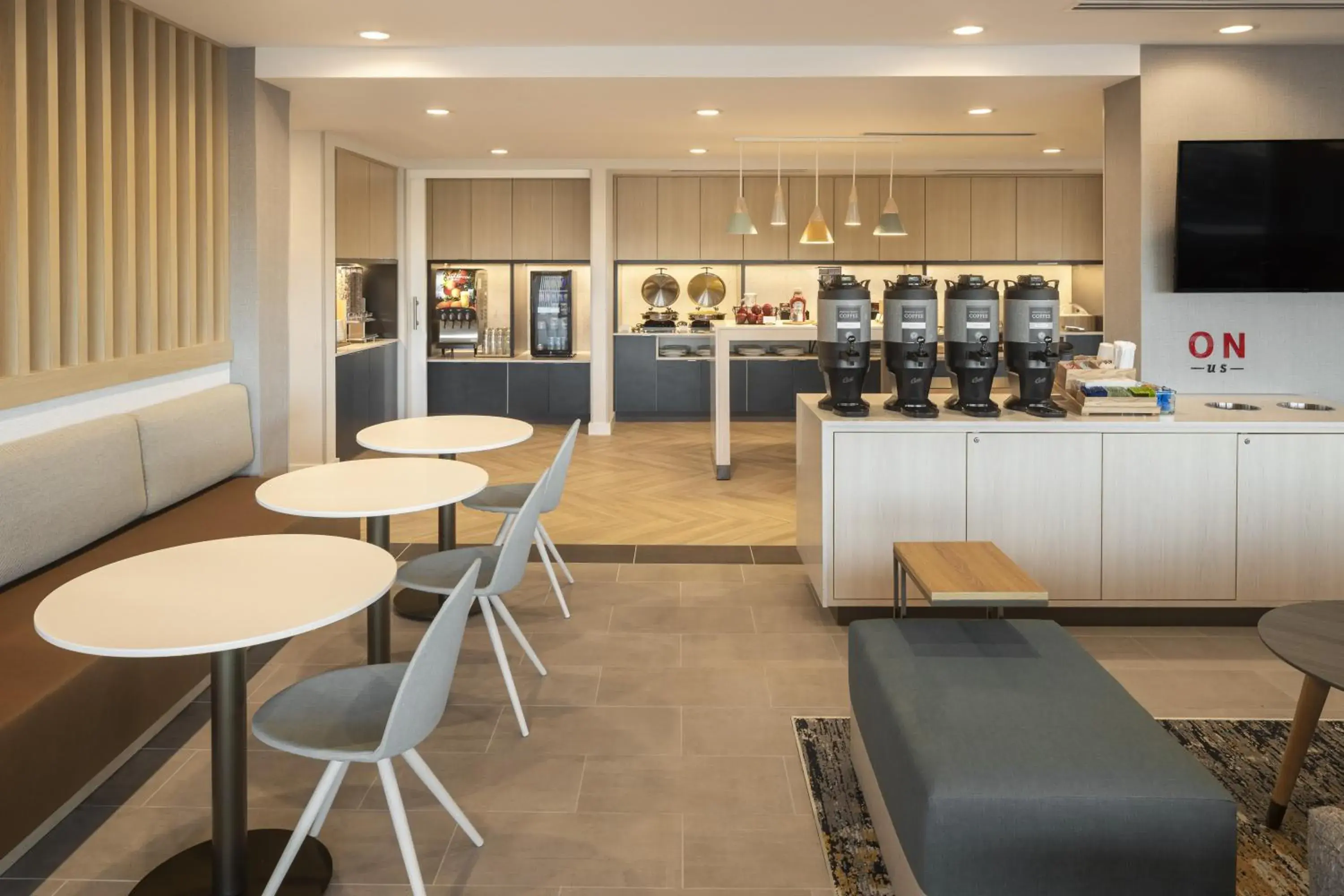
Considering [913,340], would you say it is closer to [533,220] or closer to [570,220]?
[570,220]

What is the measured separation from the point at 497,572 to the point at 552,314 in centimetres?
771

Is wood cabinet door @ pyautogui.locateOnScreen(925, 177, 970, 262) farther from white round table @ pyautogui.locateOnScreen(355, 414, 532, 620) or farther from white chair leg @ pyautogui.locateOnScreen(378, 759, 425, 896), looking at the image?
white chair leg @ pyautogui.locateOnScreen(378, 759, 425, 896)

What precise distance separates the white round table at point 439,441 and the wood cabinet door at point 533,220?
19.8 feet

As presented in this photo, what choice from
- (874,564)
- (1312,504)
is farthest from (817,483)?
(1312,504)

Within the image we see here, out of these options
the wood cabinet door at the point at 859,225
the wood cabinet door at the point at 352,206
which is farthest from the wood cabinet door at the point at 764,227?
the wood cabinet door at the point at 352,206

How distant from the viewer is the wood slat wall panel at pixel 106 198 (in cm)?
385

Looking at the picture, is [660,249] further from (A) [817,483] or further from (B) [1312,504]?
(B) [1312,504]

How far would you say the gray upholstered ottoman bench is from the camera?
86.7 inches

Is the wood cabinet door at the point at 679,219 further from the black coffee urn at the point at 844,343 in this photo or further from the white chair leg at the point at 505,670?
the white chair leg at the point at 505,670

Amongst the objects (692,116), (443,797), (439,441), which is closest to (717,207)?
(692,116)

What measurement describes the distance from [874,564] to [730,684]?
911mm

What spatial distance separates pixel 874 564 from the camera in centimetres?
455

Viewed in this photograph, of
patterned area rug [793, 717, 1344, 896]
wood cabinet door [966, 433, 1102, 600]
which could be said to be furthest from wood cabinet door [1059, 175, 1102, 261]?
patterned area rug [793, 717, 1344, 896]

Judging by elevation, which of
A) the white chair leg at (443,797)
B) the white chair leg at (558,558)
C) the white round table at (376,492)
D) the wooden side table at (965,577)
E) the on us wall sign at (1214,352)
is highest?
the on us wall sign at (1214,352)
